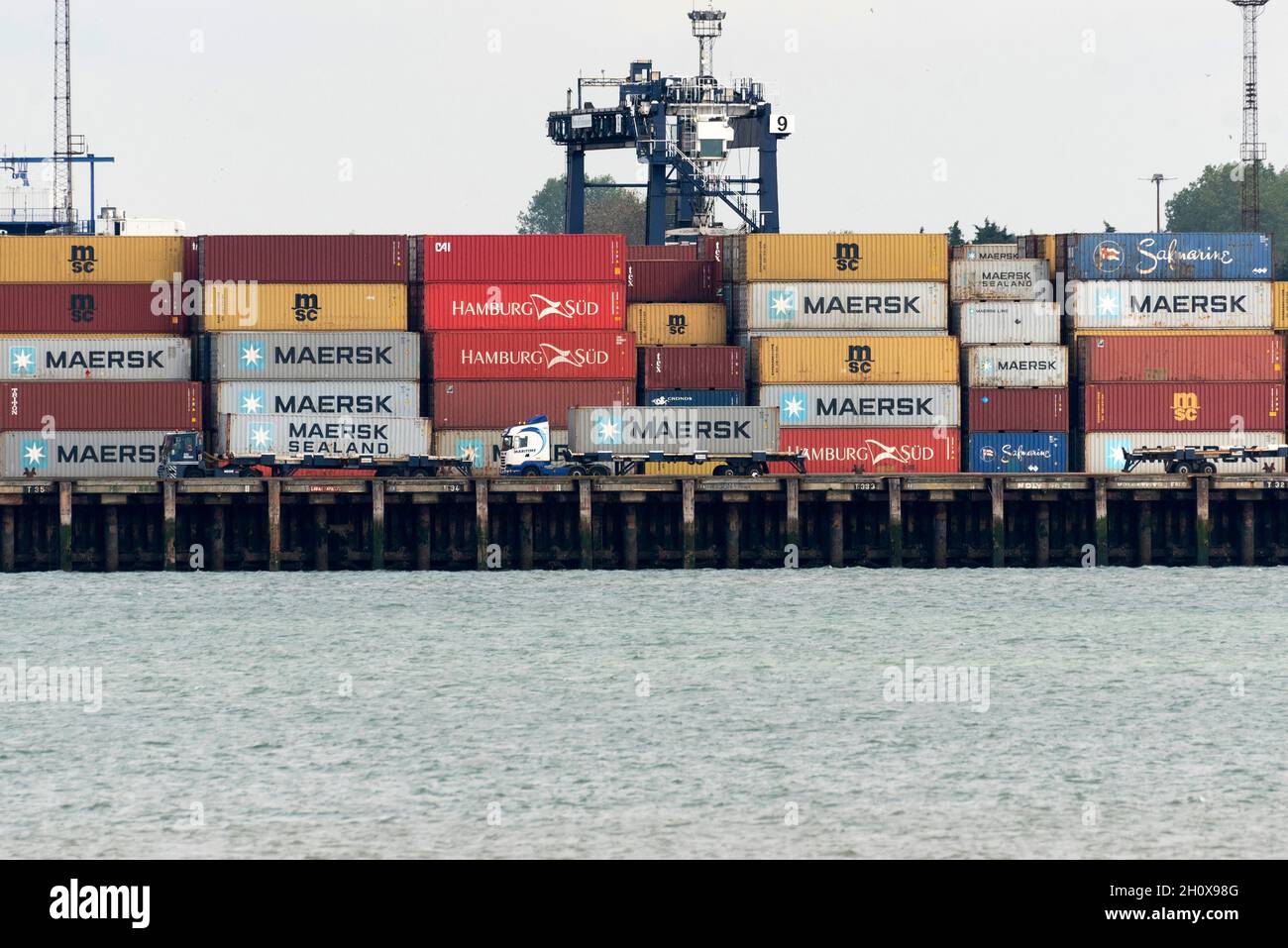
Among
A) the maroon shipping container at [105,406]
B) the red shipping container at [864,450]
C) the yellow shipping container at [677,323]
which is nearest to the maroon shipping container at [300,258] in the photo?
the maroon shipping container at [105,406]

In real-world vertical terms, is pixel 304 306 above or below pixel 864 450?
above

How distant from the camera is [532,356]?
81.9 meters

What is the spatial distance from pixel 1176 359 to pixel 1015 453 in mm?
7463

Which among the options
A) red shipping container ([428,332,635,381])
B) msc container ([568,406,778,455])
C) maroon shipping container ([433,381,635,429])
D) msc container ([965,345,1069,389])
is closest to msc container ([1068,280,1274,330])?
msc container ([965,345,1069,389])

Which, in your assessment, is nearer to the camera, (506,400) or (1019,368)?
(506,400)

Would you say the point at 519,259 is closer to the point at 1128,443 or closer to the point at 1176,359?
the point at 1128,443

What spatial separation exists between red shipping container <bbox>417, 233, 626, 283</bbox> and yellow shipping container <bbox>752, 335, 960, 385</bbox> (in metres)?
6.89

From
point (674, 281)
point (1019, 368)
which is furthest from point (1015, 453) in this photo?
point (674, 281)

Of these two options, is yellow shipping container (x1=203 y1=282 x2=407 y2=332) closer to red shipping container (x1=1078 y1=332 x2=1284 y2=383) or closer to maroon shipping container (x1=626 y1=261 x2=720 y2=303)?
maroon shipping container (x1=626 y1=261 x2=720 y2=303)

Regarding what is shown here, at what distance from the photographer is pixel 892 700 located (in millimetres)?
50281

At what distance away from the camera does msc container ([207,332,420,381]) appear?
8138 cm
